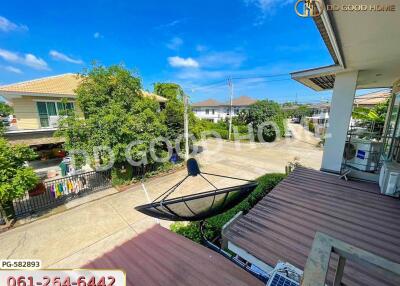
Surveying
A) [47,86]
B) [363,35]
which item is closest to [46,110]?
[47,86]

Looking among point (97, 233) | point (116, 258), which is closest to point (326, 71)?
point (116, 258)

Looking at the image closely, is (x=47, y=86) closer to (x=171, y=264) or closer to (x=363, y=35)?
(x=171, y=264)

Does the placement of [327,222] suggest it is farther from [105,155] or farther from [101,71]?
[101,71]

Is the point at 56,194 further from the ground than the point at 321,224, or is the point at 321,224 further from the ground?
the point at 321,224

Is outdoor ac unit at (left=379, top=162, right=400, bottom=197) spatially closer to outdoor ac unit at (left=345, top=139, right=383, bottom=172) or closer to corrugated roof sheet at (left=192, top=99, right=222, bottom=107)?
outdoor ac unit at (left=345, top=139, right=383, bottom=172)

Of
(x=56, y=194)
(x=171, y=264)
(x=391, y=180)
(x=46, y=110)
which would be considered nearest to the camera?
(x=171, y=264)

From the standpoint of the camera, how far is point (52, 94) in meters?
10.6

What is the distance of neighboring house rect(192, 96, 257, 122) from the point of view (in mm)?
36375

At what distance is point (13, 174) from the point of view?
5.79m

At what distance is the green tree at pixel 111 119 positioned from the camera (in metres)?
8.05

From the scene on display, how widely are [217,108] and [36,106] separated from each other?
103 ft

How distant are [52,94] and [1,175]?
6.88 metres

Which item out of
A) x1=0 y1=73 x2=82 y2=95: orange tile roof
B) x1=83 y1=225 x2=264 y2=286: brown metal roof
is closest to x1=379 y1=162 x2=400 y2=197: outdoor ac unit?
x1=83 y1=225 x2=264 y2=286: brown metal roof

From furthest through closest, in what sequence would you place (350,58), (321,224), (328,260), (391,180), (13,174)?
(13,174)
(391,180)
(350,58)
(321,224)
(328,260)
